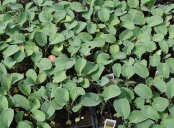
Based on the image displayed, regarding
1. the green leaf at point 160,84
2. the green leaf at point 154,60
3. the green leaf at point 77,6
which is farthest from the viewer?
the green leaf at point 77,6

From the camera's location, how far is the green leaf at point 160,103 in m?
1.58

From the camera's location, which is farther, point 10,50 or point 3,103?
point 10,50

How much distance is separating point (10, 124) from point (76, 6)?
2.74 feet

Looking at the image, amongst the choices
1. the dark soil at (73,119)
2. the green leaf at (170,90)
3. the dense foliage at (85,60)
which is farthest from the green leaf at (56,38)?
the green leaf at (170,90)

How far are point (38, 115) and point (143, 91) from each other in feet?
1.67

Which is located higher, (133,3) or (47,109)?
(133,3)

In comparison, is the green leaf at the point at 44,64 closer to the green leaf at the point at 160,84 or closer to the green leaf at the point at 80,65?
the green leaf at the point at 80,65

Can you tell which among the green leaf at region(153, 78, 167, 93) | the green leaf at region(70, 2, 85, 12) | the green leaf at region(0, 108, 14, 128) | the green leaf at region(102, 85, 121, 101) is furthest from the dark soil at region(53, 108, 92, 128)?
the green leaf at region(70, 2, 85, 12)

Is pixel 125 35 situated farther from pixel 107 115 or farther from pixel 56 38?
pixel 107 115

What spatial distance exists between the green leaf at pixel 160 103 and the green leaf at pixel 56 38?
585 millimetres

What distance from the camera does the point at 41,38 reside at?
6.00 feet

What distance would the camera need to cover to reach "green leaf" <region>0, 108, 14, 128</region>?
1438 millimetres

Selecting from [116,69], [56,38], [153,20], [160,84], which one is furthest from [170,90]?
[56,38]

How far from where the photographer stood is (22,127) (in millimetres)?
1467
